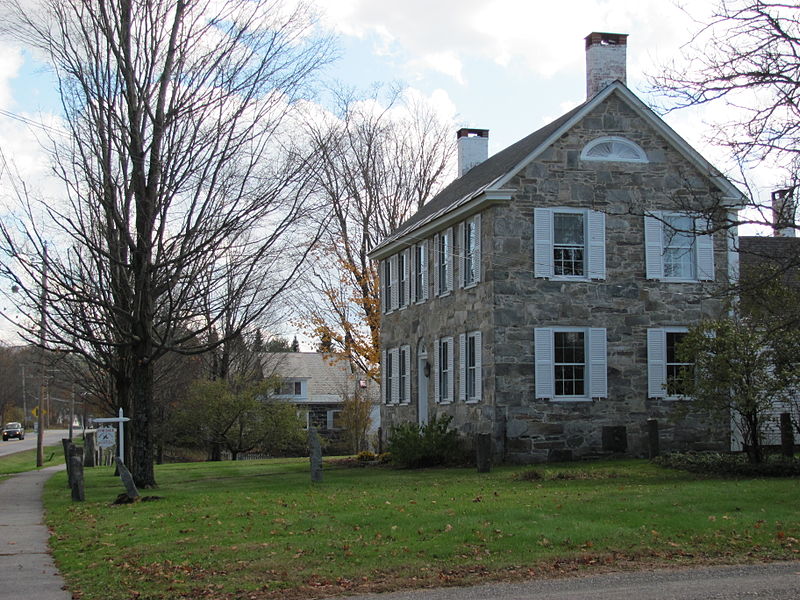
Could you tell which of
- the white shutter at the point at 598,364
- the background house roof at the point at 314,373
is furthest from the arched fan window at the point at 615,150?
the background house roof at the point at 314,373

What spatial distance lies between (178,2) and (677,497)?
12.0 m

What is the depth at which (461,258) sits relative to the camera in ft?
77.6

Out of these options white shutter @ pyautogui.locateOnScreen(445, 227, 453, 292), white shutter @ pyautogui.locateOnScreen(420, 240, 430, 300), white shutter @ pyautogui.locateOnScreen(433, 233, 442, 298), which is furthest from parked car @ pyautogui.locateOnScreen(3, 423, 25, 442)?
white shutter @ pyautogui.locateOnScreen(445, 227, 453, 292)

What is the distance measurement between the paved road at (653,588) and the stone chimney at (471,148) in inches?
907

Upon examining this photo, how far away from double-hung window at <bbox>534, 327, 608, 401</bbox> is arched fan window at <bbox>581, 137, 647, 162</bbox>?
3947mm

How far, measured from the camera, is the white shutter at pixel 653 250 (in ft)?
73.9

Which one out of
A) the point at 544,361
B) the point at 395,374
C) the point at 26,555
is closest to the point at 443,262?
the point at 544,361

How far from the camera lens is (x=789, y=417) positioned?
61.3ft

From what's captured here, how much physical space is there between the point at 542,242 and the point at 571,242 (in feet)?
2.59

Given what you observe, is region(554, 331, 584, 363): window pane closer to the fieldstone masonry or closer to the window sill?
the fieldstone masonry

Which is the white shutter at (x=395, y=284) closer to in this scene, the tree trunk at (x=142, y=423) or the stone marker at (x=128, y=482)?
the tree trunk at (x=142, y=423)

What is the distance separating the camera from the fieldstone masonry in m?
21.6

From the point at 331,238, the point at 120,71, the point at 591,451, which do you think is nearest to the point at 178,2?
the point at 120,71

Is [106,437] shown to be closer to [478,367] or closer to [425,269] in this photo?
[478,367]
